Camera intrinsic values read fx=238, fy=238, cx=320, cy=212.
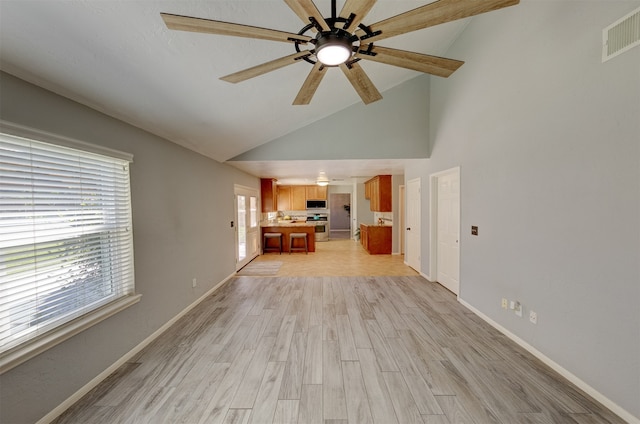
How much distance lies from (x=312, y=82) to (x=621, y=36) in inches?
82.3

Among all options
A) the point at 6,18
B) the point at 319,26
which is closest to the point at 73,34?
the point at 6,18

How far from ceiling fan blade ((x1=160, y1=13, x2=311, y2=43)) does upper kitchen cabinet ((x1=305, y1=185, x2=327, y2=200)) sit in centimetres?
825

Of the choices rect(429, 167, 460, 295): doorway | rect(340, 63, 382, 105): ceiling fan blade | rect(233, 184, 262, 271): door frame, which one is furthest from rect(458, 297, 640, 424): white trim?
rect(233, 184, 262, 271): door frame

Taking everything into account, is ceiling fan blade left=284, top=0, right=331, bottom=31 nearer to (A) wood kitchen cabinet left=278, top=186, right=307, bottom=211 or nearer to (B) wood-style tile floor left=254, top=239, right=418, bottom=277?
(B) wood-style tile floor left=254, top=239, right=418, bottom=277

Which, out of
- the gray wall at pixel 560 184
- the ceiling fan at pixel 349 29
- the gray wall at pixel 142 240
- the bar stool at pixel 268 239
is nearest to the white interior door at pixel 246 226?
the bar stool at pixel 268 239

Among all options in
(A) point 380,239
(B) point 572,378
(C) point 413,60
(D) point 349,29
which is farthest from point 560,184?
(A) point 380,239

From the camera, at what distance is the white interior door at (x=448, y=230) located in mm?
3707

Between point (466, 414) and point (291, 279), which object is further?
point (291, 279)

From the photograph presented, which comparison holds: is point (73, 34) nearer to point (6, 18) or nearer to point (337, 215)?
point (6, 18)

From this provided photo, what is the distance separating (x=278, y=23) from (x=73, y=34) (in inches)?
52.3

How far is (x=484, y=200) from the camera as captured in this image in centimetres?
297

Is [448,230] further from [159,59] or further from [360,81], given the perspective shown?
[159,59]

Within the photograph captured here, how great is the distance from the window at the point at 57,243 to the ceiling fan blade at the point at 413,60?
2251mm

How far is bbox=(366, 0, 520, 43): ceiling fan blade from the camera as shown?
1152mm
